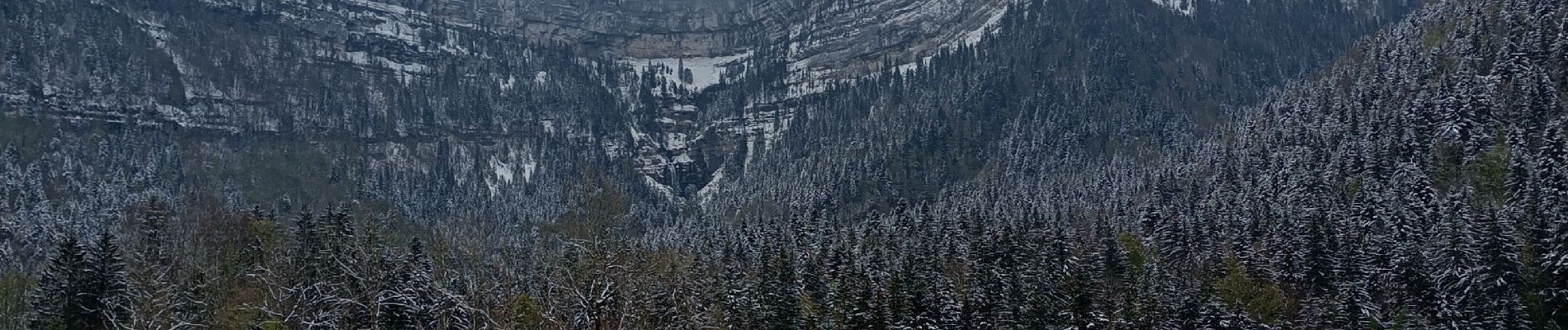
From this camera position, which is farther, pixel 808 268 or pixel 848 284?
pixel 808 268

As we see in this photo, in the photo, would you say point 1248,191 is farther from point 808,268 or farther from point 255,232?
point 255,232

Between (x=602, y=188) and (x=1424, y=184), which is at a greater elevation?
(x=602, y=188)

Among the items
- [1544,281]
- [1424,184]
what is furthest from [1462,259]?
[1424,184]

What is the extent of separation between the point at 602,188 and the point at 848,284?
50.9 metres

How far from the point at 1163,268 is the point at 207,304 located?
77.9 meters

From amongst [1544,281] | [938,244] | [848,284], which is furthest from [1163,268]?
[848,284]

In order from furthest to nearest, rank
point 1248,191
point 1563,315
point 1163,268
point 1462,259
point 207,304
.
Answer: point 1248,191 < point 1163,268 < point 1462,259 < point 1563,315 < point 207,304

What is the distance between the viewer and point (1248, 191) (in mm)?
147875

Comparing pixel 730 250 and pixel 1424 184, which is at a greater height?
pixel 1424 184

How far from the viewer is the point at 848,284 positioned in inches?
3396

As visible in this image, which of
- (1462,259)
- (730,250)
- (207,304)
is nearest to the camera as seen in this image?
(207,304)

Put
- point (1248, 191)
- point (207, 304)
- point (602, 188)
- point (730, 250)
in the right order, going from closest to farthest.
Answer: point (602, 188) < point (207, 304) < point (730, 250) < point (1248, 191)

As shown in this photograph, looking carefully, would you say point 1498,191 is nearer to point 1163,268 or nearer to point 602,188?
point 1163,268

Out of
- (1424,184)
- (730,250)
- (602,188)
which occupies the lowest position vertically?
(730,250)
